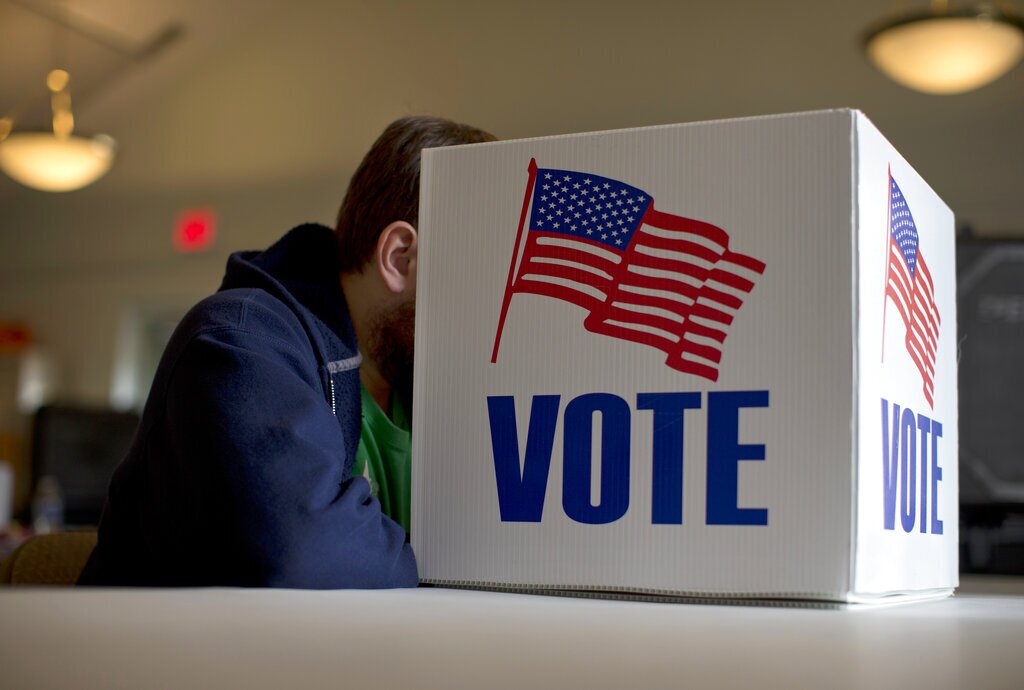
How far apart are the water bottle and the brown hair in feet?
10.4

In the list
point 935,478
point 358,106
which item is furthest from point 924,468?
point 358,106

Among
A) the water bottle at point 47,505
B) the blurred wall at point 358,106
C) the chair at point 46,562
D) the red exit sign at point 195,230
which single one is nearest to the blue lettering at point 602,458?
the chair at point 46,562

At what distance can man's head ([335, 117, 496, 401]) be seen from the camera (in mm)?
1111

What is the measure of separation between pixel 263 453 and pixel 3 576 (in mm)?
477

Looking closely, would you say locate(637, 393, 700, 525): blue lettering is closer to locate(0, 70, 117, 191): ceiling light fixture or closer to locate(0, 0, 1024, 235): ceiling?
locate(0, 0, 1024, 235): ceiling

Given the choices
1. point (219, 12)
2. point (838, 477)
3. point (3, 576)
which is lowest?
point (3, 576)

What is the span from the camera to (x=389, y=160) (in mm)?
1231

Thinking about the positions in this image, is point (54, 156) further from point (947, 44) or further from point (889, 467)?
point (889, 467)

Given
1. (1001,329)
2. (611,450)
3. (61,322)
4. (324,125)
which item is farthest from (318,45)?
(611,450)

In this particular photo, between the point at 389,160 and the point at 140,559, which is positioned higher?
the point at 389,160

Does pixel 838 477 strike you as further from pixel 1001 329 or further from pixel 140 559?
pixel 1001 329

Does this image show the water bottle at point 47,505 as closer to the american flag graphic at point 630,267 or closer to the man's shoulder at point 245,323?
the man's shoulder at point 245,323

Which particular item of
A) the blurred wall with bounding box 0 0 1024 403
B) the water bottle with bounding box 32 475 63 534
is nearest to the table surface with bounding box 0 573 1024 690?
the water bottle with bounding box 32 475 63 534

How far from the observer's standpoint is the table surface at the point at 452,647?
0.31m
